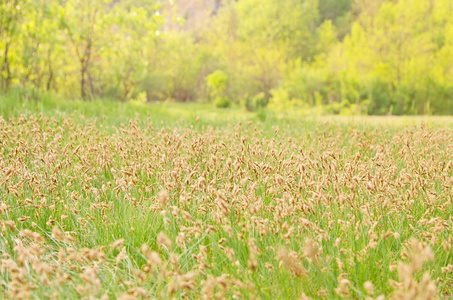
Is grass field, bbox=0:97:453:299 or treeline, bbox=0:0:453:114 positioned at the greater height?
treeline, bbox=0:0:453:114

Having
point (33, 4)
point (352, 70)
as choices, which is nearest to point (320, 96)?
point (352, 70)

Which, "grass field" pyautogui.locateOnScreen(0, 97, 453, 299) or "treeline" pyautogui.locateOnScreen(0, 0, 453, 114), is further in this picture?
"treeline" pyautogui.locateOnScreen(0, 0, 453, 114)

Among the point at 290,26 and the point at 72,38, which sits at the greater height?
the point at 290,26

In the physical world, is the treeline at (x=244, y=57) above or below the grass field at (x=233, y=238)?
above

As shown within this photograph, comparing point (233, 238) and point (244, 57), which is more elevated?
point (244, 57)

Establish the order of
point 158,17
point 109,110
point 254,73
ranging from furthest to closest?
point 254,73, point 158,17, point 109,110

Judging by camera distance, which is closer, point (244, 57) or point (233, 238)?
point (233, 238)

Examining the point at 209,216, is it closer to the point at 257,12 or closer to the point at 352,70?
the point at 352,70

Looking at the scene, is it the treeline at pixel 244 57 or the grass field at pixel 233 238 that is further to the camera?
the treeline at pixel 244 57

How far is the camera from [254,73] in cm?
3017

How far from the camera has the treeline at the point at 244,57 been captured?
12000mm

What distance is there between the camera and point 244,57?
116ft

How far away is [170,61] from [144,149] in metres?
27.8

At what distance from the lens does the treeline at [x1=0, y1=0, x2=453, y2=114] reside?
39.4 ft
